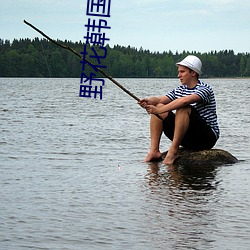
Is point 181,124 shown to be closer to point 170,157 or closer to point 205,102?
point 205,102

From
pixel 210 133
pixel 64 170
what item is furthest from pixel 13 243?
pixel 210 133

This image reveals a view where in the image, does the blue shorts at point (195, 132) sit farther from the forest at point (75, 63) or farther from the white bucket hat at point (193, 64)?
the forest at point (75, 63)

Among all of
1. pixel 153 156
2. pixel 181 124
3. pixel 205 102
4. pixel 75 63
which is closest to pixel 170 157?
pixel 153 156

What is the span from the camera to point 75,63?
466 ft

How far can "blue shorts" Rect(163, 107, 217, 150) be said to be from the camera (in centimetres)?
861

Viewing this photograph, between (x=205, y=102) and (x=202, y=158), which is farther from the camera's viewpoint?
(x=202, y=158)

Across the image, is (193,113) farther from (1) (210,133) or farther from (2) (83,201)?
(2) (83,201)

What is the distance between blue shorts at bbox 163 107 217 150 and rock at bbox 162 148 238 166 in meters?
0.07

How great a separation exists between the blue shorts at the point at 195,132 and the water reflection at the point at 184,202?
34 cm

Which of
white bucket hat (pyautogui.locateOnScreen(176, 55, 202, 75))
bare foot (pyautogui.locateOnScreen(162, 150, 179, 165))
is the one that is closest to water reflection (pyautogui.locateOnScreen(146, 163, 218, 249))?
bare foot (pyautogui.locateOnScreen(162, 150, 179, 165))

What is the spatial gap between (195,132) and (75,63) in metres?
134

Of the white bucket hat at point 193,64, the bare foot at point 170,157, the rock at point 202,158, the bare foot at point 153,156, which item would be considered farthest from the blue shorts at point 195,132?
the white bucket hat at point 193,64

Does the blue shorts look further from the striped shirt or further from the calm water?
the calm water

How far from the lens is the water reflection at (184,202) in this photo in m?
5.10
